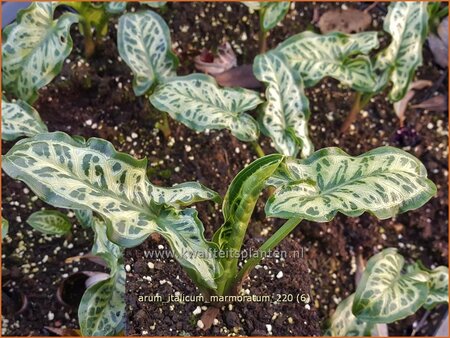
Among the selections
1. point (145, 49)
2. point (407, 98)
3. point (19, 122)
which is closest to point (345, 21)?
point (407, 98)

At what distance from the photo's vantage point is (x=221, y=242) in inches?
37.9

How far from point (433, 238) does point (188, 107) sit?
747 millimetres

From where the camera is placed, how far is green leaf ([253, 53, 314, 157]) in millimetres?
1264

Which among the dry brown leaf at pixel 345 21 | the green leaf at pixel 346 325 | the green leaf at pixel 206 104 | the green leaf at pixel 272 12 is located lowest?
the green leaf at pixel 346 325

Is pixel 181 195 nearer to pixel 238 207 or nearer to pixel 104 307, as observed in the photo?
pixel 238 207

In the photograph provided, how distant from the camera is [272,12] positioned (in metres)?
1.46

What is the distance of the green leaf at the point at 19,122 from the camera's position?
1.21 m

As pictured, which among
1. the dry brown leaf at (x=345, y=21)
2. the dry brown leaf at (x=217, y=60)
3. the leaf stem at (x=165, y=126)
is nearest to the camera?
the leaf stem at (x=165, y=126)

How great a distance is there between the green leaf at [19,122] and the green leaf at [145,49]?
24 centimetres

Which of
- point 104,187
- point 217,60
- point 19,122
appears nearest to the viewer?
point 104,187

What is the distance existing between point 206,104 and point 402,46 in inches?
21.9

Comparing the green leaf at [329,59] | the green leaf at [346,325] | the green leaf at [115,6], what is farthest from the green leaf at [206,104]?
the green leaf at [346,325]

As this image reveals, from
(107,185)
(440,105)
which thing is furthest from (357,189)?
(440,105)

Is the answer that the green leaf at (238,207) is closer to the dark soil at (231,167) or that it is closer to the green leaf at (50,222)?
the dark soil at (231,167)
